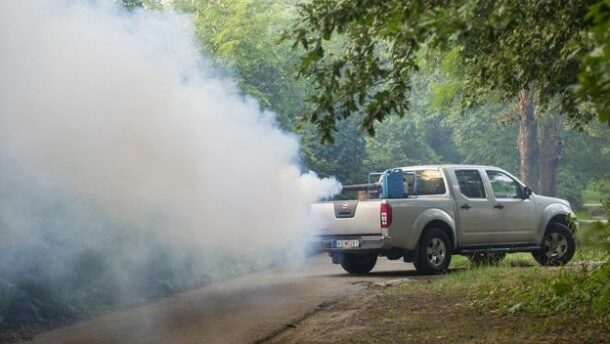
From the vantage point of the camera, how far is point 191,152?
1634 centimetres

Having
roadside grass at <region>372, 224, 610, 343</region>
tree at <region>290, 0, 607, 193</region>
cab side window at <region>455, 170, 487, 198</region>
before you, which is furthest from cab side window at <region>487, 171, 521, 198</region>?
tree at <region>290, 0, 607, 193</region>

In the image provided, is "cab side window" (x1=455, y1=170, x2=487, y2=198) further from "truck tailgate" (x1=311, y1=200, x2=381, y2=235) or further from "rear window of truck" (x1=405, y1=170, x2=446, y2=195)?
"truck tailgate" (x1=311, y1=200, x2=381, y2=235)

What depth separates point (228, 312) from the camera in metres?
12.6

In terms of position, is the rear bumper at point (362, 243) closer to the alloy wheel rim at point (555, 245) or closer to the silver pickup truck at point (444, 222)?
the silver pickup truck at point (444, 222)

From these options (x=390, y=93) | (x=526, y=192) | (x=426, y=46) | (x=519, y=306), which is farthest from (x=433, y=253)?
(x=390, y=93)

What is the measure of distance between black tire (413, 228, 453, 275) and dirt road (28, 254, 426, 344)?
1.01 feet

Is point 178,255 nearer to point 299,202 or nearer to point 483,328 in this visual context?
point 299,202

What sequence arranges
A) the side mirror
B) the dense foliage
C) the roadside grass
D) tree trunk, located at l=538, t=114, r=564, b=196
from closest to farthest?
the dense foliage
the roadside grass
the side mirror
tree trunk, located at l=538, t=114, r=564, b=196

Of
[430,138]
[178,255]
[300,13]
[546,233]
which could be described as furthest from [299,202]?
[430,138]

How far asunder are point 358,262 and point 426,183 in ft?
6.46

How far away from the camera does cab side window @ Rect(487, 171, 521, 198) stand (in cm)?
1888

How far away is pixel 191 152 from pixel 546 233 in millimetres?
7595

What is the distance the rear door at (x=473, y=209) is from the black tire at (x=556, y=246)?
5.18ft

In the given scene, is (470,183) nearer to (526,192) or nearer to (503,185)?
(503,185)
